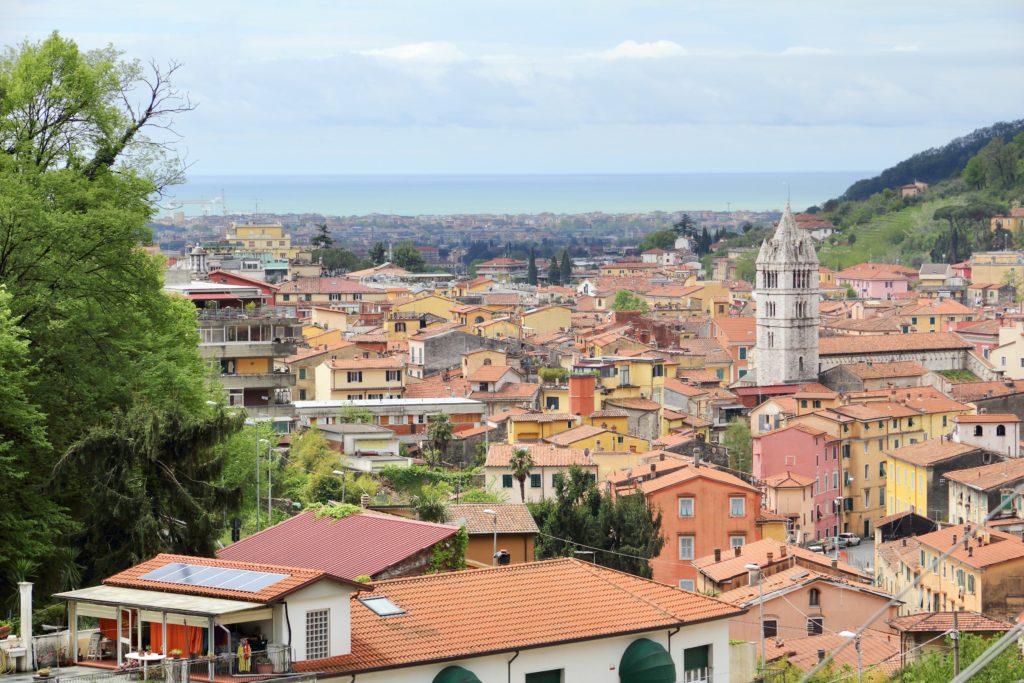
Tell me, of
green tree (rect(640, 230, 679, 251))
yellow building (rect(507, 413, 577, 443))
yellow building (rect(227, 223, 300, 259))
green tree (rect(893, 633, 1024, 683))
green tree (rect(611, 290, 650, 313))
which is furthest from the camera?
green tree (rect(640, 230, 679, 251))

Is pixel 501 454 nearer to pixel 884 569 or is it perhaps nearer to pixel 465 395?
pixel 884 569

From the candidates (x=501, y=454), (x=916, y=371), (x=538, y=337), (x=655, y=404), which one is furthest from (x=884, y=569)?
(x=538, y=337)

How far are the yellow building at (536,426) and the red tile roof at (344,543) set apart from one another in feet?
101

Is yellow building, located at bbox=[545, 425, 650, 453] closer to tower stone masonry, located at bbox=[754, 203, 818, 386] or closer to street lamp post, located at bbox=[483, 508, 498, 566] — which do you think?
street lamp post, located at bbox=[483, 508, 498, 566]

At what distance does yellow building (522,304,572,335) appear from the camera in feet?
299

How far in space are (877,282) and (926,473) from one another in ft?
261

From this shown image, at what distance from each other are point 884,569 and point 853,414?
1763 centimetres

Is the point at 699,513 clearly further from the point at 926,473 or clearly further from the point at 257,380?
the point at 926,473

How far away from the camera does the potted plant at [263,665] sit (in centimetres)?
1408

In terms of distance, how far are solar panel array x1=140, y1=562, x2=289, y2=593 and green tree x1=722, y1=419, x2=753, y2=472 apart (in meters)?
39.8

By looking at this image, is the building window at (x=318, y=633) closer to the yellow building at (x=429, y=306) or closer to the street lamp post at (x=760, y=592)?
the street lamp post at (x=760, y=592)

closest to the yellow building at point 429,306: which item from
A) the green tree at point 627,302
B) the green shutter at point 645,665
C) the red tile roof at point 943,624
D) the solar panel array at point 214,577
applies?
the green tree at point 627,302

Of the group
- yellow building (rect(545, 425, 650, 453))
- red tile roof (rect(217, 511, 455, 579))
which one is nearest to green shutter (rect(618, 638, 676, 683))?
red tile roof (rect(217, 511, 455, 579))

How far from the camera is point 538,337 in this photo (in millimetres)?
83875
